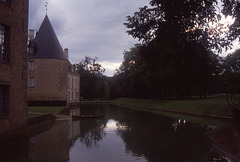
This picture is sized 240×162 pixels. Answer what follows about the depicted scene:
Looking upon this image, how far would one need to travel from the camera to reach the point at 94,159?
9.09 metres

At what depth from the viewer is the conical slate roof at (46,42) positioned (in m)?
40.7

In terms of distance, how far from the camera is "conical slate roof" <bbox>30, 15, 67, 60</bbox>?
134 feet

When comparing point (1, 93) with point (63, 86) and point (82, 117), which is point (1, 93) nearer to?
point (82, 117)

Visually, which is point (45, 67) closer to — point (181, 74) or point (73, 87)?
point (73, 87)

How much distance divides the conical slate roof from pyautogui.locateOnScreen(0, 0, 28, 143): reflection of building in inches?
1089

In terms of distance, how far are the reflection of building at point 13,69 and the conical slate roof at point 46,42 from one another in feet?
90.8

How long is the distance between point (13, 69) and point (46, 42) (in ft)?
97.3

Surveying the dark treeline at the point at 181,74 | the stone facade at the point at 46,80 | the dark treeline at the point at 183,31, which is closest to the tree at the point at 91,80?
the dark treeline at the point at 181,74

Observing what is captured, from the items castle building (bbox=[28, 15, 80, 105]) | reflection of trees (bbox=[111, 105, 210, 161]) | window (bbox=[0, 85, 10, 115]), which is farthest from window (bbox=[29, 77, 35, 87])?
reflection of trees (bbox=[111, 105, 210, 161])

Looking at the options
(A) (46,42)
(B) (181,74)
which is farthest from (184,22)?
(A) (46,42)

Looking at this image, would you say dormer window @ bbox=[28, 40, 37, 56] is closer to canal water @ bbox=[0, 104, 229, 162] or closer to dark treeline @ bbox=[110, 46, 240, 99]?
dark treeline @ bbox=[110, 46, 240, 99]

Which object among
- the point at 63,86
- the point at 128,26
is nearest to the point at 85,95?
the point at 63,86

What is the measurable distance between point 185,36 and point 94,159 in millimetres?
10373

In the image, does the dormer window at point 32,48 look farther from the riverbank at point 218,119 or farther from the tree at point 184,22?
the tree at point 184,22
